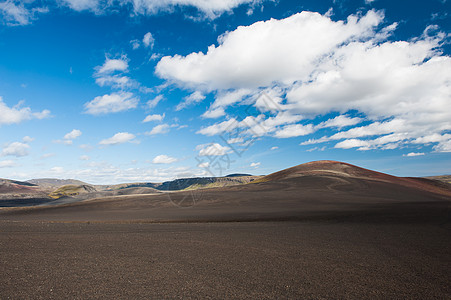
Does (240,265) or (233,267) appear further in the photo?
(240,265)

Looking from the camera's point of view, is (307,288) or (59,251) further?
(59,251)

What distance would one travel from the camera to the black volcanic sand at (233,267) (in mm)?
7695

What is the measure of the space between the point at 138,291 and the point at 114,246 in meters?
7.32

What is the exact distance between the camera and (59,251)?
1292 centimetres

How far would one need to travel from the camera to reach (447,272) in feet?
30.0

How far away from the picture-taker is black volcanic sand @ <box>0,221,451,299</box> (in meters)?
7.70

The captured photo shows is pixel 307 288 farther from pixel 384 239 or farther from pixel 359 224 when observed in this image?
pixel 359 224

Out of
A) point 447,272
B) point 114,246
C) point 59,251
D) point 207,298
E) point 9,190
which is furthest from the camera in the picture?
point 9,190

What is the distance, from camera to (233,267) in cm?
1003

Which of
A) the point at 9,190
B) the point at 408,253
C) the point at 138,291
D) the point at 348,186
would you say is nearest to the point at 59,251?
the point at 138,291

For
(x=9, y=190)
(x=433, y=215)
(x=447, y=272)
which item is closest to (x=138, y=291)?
(x=447, y=272)

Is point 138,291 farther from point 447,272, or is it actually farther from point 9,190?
point 9,190

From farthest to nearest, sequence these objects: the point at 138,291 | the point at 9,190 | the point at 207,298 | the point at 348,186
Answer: the point at 9,190 → the point at 348,186 → the point at 138,291 → the point at 207,298

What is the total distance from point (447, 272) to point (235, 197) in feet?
154
